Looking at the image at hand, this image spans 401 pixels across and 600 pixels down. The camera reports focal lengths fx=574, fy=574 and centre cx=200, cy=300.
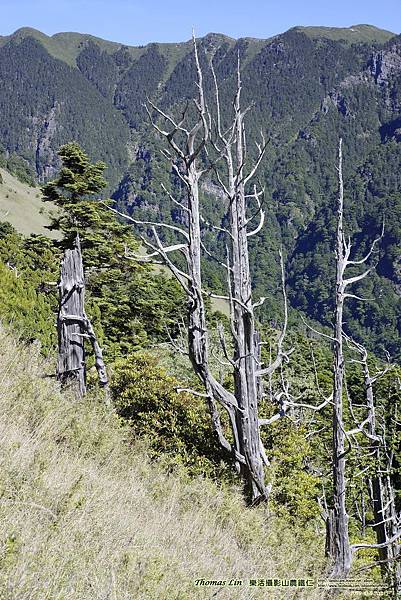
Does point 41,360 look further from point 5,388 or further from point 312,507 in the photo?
point 312,507

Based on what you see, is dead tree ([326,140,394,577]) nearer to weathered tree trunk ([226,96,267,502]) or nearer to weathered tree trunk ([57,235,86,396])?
weathered tree trunk ([226,96,267,502])

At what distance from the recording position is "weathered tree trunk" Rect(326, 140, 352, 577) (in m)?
7.54

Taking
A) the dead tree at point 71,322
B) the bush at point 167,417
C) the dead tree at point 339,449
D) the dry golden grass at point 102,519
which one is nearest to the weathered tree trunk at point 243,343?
the bush at point 167,417

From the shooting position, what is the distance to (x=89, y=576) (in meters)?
Result: 3.42

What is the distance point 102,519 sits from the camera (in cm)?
427

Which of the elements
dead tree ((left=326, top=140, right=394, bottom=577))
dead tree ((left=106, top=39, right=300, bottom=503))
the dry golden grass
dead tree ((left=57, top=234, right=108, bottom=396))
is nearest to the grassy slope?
dead tree ((left=57, top=234, right=108, bottom=396))

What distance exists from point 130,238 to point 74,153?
167 inches

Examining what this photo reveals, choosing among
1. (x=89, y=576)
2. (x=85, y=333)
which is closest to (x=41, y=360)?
(x=85, y=333)

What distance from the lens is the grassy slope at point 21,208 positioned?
58.2 meters

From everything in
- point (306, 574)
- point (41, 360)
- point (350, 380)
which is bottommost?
point (350, 380)

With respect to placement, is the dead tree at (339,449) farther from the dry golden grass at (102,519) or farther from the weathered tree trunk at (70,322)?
the weathered tree trunk at (70,322)

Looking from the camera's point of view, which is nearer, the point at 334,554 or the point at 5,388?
the point at 5,388

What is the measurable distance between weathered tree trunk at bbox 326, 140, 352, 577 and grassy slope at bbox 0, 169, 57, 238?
49414 mm

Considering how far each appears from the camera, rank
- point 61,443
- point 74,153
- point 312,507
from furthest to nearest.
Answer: point 74,153 < point 312,507 < point 61,443
